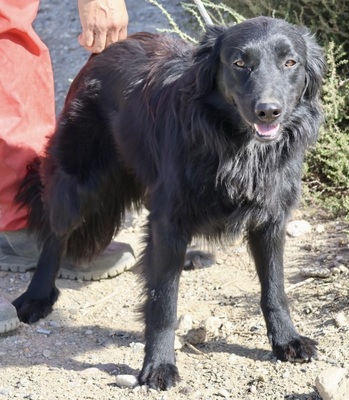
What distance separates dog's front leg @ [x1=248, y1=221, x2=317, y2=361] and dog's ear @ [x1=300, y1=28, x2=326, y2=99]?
599 millimetres

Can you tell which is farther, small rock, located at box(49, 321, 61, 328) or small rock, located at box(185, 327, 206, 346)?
small rock, located at box(49, 321, 61, 328)

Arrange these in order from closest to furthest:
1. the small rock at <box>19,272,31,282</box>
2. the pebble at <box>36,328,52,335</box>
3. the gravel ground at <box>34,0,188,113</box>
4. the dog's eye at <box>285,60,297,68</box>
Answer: the dog's eye at <box>285,60,297,68</box>, the pebble at <box>36,328,52,335</box>, the small rock at <box>19,272,31,282</box>, the gravel ground at <box>34,0,188,113</box>

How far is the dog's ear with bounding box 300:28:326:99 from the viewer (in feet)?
11.9

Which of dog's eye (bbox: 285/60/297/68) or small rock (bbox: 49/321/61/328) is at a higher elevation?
dog's eye (bbox: 285/60/297/68)

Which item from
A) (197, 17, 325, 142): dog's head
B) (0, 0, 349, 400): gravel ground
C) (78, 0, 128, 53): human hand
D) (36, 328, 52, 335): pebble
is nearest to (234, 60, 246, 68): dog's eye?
(197, 17, 325, 142): dog's head

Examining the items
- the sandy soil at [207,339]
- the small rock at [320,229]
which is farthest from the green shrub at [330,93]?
the sandy soil at [207,339]

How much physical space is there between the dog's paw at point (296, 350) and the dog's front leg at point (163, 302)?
50 cm

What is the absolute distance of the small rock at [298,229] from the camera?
17.4 ft

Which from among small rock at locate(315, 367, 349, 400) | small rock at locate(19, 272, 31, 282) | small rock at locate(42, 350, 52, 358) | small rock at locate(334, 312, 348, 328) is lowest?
small rock at locate(19, 272, 31, 282)

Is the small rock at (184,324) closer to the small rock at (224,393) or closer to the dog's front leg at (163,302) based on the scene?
the dog's front leg at (163,302)

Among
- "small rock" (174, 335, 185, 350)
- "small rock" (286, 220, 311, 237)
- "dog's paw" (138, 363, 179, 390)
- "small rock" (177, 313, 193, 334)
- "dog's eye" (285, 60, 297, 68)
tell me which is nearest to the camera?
"dog's eye" (285, 60, 297, 68)

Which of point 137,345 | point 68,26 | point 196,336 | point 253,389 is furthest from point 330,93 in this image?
point 68,26

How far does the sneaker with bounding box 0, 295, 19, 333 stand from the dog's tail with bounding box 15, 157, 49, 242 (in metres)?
0.65

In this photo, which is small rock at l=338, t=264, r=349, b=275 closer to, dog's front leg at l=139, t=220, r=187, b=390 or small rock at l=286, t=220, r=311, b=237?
small rock at l=286, t=220, r=311, b=237
